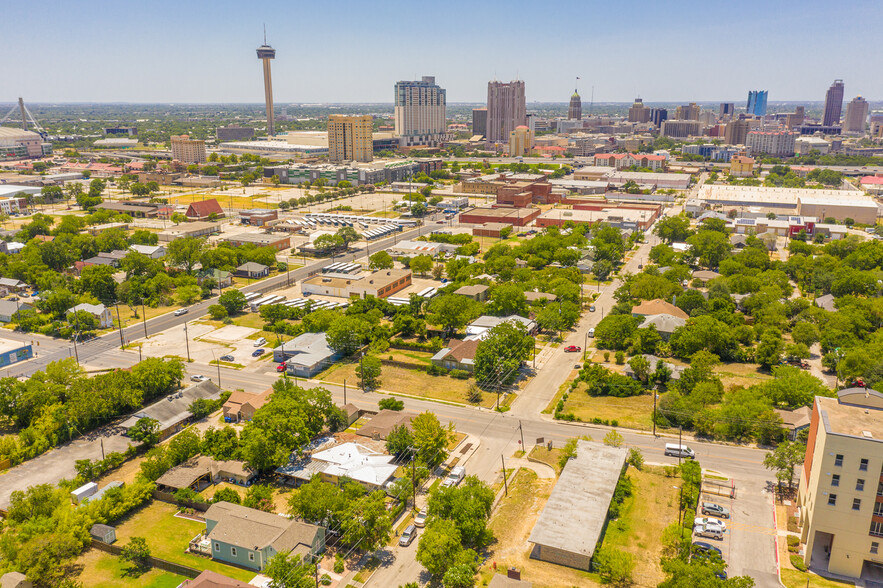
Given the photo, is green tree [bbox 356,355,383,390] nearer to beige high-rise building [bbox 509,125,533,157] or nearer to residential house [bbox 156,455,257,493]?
residential house [bbox 156,455,257,493]

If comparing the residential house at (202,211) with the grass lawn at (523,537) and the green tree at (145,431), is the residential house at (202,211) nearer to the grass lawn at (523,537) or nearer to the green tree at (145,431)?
the green tree at (145,431)

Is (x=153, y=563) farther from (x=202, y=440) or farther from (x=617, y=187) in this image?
(x=617, y=187)

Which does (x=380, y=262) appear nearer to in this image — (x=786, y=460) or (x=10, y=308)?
(x=10, y=308)

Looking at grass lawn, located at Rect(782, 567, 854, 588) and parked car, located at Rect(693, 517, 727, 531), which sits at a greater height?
parked car, located at Rect(693, 517, 727, 531)

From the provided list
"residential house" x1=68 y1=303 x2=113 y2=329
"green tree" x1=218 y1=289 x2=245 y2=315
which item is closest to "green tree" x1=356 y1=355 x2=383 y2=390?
"green tree" x1=218 y1=289 x2=245 y2=315

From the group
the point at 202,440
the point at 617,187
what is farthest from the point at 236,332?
the point at 617,187
